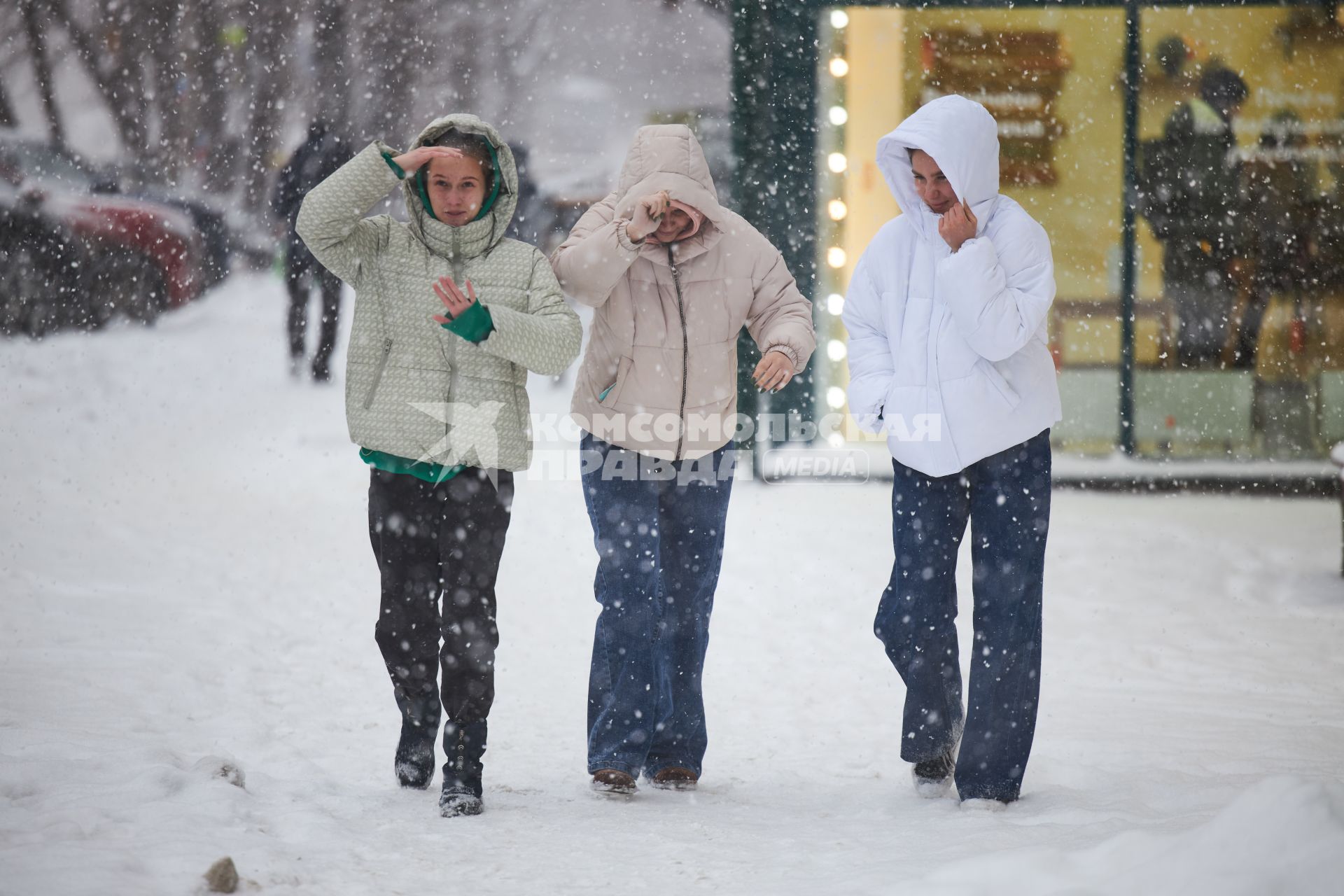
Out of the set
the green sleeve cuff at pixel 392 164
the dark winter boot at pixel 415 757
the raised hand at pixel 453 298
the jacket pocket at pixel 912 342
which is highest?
the green sleeve cuff at pixel 392 164

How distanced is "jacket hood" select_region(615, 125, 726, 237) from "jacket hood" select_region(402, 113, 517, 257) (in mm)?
294

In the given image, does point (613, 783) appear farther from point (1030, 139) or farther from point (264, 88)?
point (264, 88)

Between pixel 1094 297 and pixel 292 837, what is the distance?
22.9ft

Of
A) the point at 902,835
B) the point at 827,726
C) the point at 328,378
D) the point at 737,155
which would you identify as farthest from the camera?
the point at 328,378

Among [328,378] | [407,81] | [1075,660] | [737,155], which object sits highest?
[407,81]

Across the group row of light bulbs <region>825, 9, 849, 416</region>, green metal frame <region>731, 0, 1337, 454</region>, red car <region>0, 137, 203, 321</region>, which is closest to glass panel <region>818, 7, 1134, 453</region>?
row of light bulbs <region>825, 9, 849, 416</region>

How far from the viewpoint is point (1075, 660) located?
531 cm

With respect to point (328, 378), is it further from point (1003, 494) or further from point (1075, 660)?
point (1003, 494)

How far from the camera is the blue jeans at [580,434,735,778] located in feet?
11.8

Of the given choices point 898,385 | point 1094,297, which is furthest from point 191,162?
point 898,385

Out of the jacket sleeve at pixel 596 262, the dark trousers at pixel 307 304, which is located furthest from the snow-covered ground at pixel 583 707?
the dark trousers at pixel 307 304

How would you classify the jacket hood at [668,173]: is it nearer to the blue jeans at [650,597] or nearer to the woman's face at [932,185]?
the woman's face at [932,185]

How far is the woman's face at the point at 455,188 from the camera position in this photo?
3412mm

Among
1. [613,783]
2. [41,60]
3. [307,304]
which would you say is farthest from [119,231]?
[613,783]
